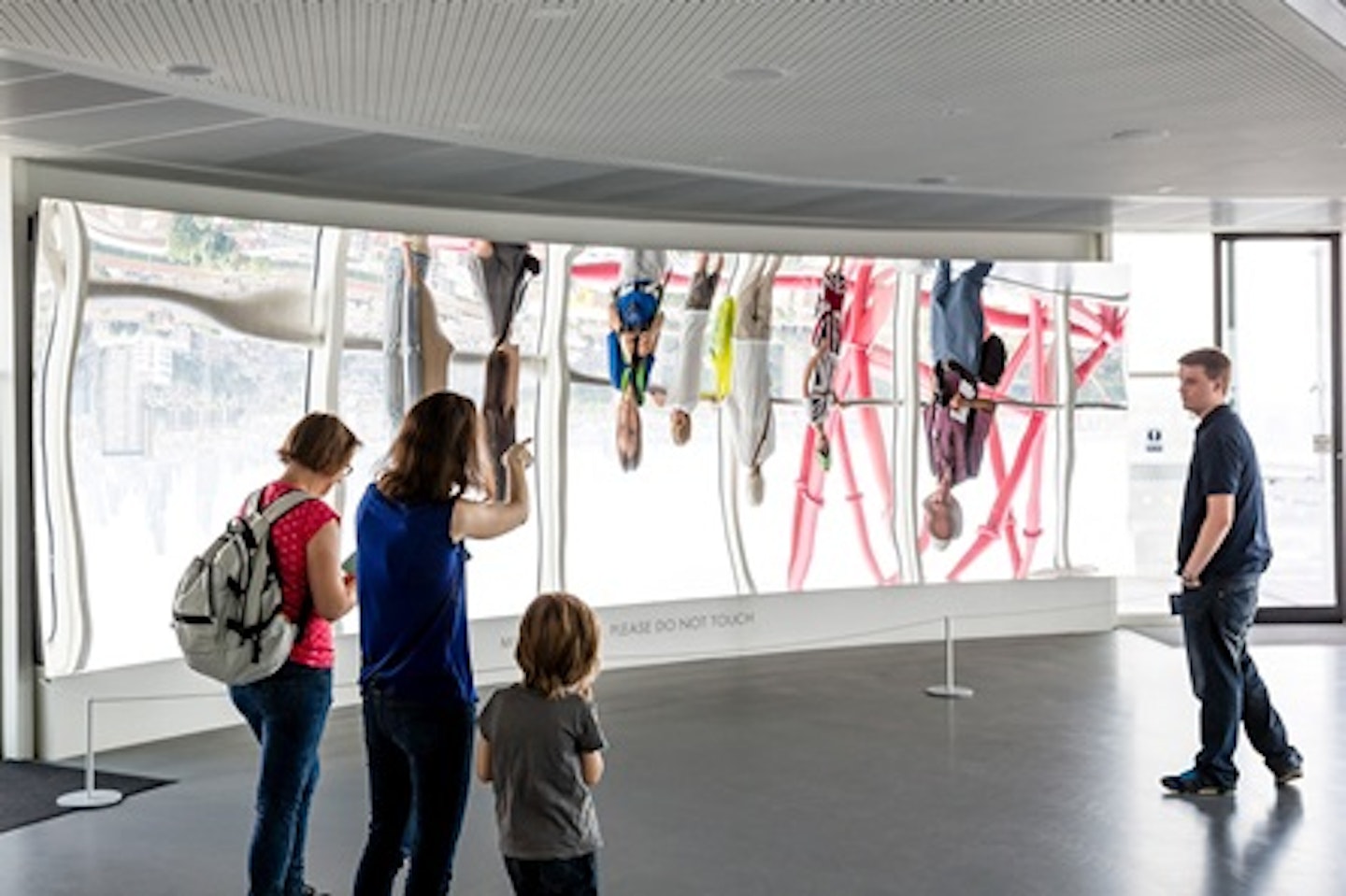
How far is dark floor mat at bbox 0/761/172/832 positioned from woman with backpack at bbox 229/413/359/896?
7.85 ft

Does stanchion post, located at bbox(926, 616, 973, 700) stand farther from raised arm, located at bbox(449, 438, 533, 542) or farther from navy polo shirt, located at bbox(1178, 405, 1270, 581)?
raised arm, located at bbox(449, 438, 533, 542)

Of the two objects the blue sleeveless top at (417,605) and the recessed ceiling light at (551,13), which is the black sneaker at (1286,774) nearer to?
the blue sleeveless top at (417,605)

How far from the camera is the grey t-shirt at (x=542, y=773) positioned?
11.6ft

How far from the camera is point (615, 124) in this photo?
22.5 ft

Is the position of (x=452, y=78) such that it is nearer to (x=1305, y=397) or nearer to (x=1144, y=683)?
(x=1144, y=683)

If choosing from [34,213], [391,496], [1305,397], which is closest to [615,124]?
[34,213]

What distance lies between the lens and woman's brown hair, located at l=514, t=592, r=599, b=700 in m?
3.55

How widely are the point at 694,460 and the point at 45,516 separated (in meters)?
4.18

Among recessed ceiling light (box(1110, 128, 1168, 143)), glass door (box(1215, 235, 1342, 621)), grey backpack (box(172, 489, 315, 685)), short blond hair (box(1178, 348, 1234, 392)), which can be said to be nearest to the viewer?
grey backpack (box(172, 489, 315, 685))

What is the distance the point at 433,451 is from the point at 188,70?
2.56 meters

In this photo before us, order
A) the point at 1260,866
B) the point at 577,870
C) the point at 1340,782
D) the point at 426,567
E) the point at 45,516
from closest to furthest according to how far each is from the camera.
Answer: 1. the point at 577,870
2. the point at 426,567
3. the point at 1260,866
4. the point at 1340,782
5. the point at 45,516

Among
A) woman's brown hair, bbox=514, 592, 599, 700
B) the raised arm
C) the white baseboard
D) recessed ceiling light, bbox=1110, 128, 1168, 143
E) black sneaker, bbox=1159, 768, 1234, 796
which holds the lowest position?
black sneaker, bbox=1159, 768, 1234, 796

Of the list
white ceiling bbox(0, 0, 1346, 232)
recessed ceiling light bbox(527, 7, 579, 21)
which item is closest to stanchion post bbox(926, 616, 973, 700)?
white ceiling bbox(0, 0, 1346, 232)

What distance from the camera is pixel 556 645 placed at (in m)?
3.54
